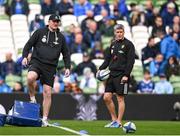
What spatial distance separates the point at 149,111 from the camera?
73.2 feet

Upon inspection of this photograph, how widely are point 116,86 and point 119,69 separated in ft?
1.16

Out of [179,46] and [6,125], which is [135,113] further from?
[6,125]

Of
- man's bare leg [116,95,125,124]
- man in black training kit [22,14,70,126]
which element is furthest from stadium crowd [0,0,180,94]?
man in black training kit [22,14,70,126]

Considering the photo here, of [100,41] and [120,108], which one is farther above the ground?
[100,41]

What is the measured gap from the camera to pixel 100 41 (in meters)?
25.9

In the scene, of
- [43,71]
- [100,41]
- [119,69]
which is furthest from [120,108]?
[100,41]

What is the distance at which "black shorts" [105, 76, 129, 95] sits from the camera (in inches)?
648

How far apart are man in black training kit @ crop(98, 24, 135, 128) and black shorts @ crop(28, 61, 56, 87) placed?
1.33 meters

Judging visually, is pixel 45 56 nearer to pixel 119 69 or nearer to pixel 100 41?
pixel 119 69

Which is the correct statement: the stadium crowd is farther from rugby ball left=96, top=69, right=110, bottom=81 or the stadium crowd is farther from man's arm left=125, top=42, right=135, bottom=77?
man's arm left=125, top=42, right=135, bottom=77

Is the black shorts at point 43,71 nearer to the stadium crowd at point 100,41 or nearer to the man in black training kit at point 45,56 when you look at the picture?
the man in black training kit at point 45,56

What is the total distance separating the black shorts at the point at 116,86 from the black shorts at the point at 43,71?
1333mm

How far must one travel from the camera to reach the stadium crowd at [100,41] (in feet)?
76.8

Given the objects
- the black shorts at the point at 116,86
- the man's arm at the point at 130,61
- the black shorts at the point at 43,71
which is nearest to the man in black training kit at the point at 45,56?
the black shorts at the point at 43,71
